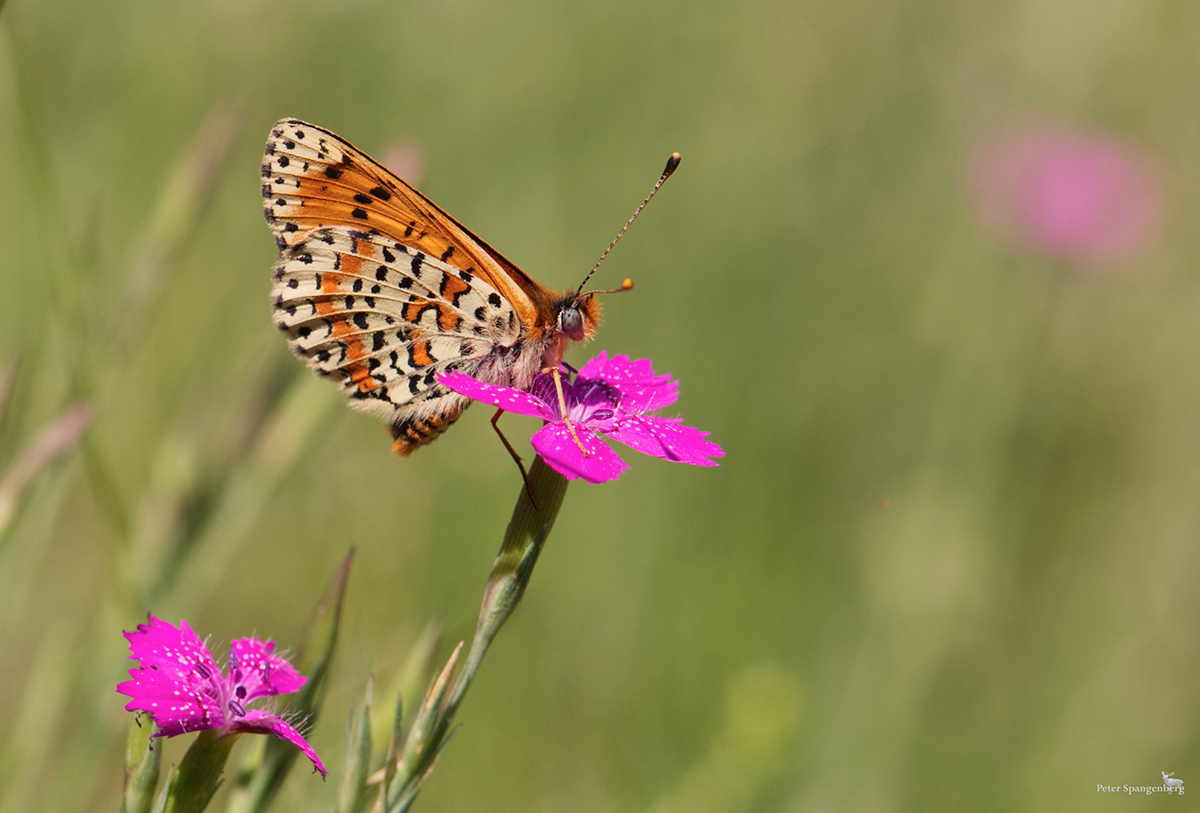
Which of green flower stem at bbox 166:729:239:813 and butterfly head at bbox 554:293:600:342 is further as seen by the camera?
butterfly head at bbox 554:293:600:342

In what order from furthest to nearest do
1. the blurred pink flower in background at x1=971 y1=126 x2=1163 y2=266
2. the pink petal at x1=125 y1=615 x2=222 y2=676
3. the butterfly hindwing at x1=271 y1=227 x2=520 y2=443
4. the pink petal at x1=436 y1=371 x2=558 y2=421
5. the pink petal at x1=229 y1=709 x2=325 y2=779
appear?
Result: the blurred pink flower in background at x1=971 y1=126 x2=1163 y2=266, the butterfly hindwing at x1=271 y1=227 x2=520 y2=443, the pink petal at x1=436 y1=371 x2=558 y2=421, the pink petal at x1=125 y1=615 x2=222 y2=676, the pink petal at x1=229 y1=709 x2=325 y2=779

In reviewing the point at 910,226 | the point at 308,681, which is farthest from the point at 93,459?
the point at 910,226

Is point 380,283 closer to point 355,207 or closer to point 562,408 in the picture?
point 355,207

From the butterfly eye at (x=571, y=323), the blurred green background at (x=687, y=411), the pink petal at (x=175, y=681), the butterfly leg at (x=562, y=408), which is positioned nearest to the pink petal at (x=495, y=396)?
the butterfly leg at (x=562, y=408)

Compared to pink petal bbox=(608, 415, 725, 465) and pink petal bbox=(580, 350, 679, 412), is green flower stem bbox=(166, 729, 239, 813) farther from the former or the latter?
pink petal bbox=(580, 350, 679, 412)

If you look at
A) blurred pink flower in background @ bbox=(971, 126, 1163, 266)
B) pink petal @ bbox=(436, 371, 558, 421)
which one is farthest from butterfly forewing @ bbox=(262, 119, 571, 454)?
blurred pink flower in background @ bbox=(971, 126, 1163, 266)
